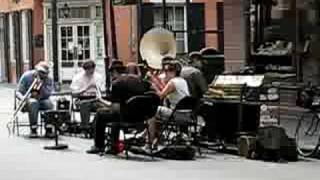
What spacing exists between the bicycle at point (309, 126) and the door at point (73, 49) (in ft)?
84.2

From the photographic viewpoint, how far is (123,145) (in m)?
15.5

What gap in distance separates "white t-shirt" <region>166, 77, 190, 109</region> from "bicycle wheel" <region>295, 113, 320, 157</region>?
6.84ft

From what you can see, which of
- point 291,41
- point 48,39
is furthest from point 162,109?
point 48,39

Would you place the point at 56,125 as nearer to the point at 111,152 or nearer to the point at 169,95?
the point at 111,152

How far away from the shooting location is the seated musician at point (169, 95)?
51.2ft

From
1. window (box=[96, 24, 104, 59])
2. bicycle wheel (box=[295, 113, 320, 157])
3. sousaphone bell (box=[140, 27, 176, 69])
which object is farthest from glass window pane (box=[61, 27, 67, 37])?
bicycle wheel (box=[295, 113, 320, 157])

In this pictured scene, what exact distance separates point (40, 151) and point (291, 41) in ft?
21.4

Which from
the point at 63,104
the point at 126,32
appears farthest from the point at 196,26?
the point at 63,104

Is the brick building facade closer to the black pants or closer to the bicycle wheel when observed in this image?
the bicycle wheel

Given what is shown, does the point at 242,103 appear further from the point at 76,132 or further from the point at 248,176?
the point at 76,132

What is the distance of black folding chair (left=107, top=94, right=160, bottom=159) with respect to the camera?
14953mm

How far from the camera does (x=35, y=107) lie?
18.9 meters

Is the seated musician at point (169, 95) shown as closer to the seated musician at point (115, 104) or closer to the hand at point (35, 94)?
the seated musician at point (115, 104)

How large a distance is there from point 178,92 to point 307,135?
7.85 feet
